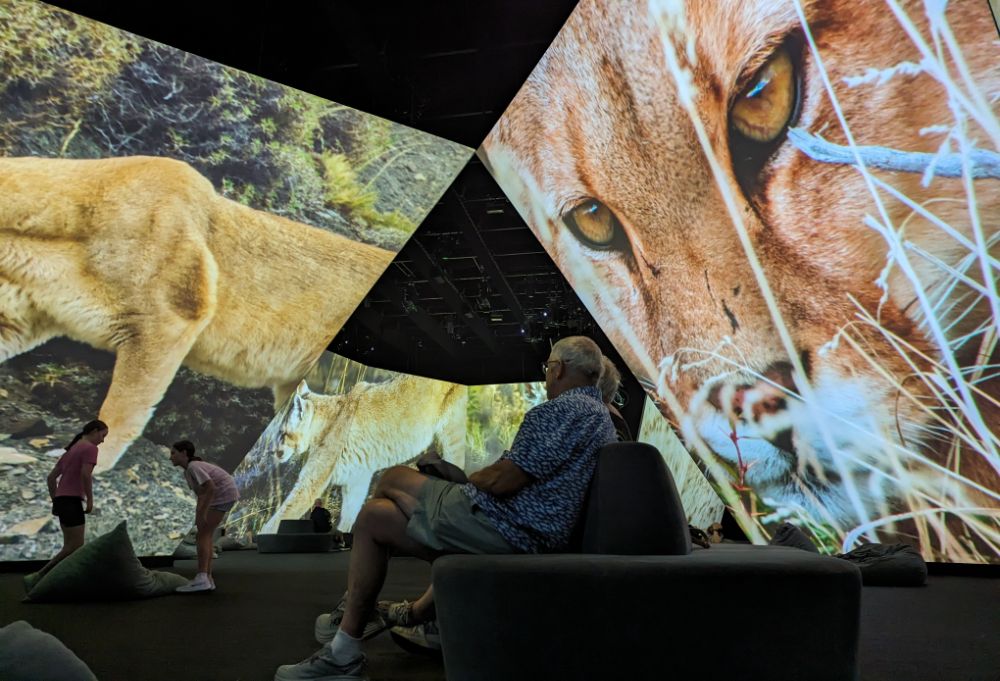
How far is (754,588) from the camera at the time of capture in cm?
171

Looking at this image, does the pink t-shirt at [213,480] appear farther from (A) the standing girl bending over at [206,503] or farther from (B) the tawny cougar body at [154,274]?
(B) the tawny cougar body at [154,274]

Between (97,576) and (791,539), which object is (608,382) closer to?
(97,576)

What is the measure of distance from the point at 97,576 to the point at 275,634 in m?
1.67

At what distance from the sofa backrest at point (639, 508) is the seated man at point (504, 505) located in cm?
12

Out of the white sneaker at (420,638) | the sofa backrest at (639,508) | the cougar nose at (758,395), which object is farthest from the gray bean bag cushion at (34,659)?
the cougar nose at (758,395)

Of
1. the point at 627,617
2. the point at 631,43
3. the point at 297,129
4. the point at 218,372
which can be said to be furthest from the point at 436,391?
the point at 627,617

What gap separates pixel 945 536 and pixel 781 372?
184 centimetres

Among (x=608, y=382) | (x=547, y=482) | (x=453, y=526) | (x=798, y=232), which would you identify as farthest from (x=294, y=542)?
(x=547, y=482)

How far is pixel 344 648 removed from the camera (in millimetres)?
2227

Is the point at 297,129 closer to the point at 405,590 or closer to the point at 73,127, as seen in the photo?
the point at 73,127

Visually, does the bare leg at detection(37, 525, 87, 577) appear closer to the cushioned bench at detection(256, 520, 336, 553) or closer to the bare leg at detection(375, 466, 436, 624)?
the bare leg at detection(375, 466, 436, 624)

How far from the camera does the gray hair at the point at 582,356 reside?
2342mm

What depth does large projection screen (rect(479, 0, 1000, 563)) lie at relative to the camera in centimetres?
459

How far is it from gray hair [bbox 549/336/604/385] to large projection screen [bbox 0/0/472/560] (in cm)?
451
